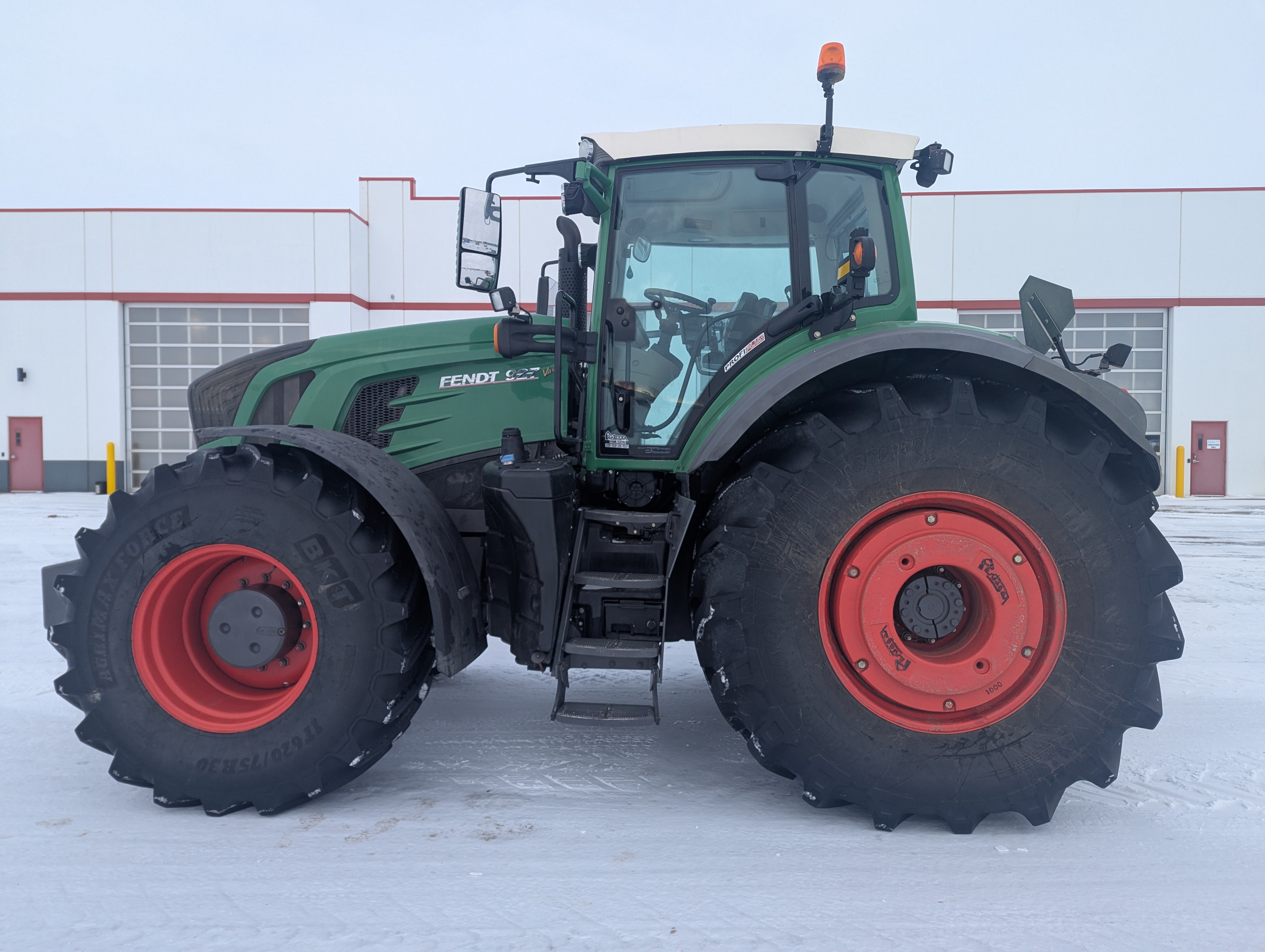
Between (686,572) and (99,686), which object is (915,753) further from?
(99,686)

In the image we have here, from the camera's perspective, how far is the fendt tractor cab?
6.89 ft

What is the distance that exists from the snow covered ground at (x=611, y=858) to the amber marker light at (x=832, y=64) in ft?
7.22

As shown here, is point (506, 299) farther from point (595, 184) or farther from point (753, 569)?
point (753, 569)

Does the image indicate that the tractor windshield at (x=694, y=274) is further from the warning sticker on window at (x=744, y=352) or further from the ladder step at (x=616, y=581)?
the ladder step at (x=616, y=581)

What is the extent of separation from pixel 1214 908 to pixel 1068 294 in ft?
7.46

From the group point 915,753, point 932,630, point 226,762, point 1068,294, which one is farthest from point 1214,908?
point 226,762

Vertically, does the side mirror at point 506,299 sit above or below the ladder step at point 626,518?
above

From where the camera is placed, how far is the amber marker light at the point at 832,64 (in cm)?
227

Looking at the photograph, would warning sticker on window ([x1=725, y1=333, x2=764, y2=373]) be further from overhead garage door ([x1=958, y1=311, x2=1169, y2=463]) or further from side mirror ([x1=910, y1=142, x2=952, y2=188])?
overhead garage door ([x1=958, y1=311, x2=1169, y2=463])

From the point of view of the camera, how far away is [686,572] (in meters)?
2.61

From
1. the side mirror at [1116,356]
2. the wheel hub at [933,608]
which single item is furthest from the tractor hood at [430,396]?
the side mirror at [1116,356]

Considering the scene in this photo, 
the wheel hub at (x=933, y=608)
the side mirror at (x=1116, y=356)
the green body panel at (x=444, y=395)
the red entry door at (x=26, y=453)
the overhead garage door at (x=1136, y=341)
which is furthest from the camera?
the red entry door at (x=26, y=453)

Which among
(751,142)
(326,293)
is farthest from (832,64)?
(326,293)

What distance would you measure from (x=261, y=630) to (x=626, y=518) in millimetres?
1157
